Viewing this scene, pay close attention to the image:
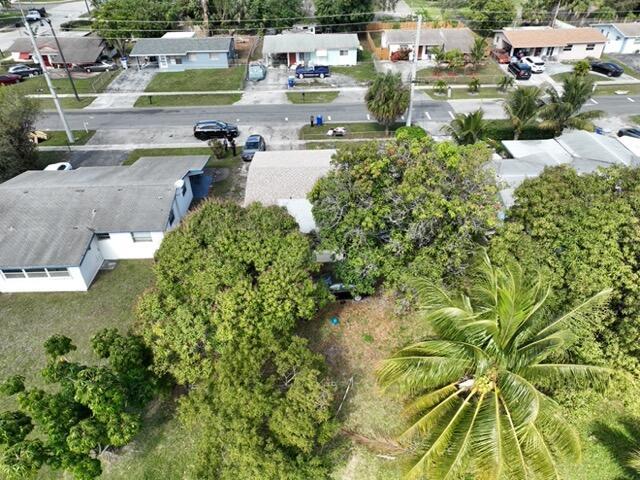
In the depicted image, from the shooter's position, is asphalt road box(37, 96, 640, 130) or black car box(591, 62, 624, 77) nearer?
asphalt road box(37, 96, 640, 130)

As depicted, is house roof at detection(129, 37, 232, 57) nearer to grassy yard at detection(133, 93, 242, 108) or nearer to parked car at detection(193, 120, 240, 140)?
grassy yard at detection(133, 93, 242, 108)

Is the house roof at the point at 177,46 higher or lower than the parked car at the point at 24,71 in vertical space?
higher

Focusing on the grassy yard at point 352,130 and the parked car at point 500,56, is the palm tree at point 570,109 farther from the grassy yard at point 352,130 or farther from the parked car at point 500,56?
the parked car at point 500,56

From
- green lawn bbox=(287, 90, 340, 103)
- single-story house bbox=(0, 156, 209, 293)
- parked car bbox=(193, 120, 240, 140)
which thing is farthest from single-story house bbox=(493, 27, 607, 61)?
single-story house bbox=(0, 156, 209, 293)

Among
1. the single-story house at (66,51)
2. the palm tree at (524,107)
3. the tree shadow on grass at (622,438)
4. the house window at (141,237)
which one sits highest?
the palm tree at (524,107)

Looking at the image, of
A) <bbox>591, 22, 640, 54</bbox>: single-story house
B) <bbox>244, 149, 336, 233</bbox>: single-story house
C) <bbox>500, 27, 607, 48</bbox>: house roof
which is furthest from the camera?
<bbox>591, 22, 640, 54</bbox>: single-story house

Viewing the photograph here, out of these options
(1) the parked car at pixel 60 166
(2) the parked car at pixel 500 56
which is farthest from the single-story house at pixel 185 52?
(2) the parked car at pixel 500 56

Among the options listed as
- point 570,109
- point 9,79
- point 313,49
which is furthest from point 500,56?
point 9,79
